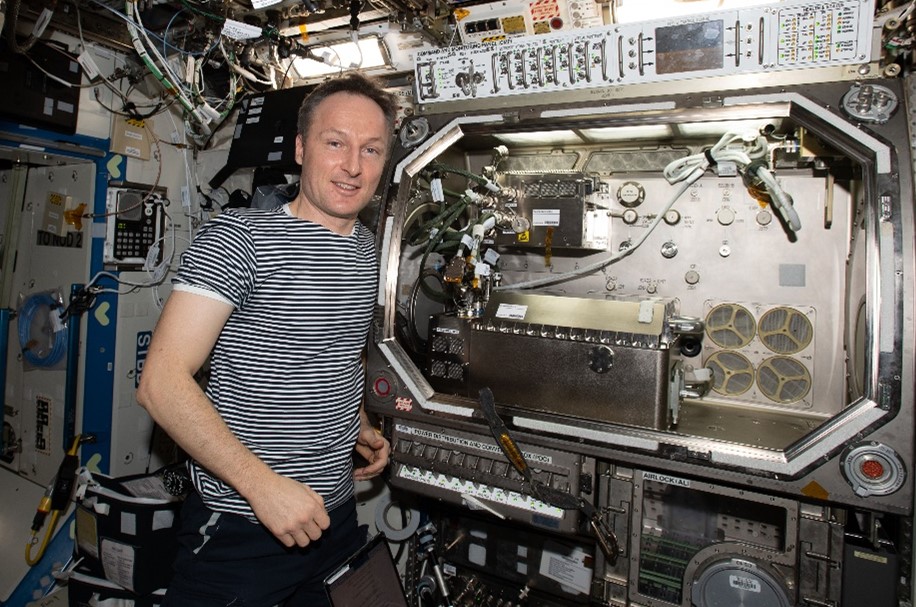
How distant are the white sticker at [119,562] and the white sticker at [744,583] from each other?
2.78 metres

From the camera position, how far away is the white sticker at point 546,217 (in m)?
2.59

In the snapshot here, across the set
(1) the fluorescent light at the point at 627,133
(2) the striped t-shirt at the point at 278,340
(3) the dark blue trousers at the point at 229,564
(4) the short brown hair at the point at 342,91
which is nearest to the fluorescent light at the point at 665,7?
(1) the fluorescent light at the point at 627,133

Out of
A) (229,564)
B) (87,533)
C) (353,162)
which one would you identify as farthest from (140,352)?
(353,162)

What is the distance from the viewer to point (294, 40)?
3070mm

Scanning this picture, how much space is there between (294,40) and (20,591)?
3774 millimetres

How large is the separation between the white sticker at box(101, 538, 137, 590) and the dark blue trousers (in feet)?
3.80

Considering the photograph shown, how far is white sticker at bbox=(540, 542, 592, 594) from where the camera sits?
2617 mm

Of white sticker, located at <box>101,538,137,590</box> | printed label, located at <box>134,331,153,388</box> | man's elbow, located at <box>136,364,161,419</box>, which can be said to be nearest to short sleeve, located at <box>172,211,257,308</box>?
man's elbow, located at <box>136,364,161,419</box>

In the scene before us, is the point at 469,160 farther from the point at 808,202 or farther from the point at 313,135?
the point at 808,202

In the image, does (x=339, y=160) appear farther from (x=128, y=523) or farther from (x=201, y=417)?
(x=128, y=523)

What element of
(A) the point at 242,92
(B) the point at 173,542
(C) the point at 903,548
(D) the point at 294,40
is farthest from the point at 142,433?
(C) the point at 903,548

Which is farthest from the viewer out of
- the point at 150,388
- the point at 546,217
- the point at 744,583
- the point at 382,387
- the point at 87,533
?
the point at 87,533

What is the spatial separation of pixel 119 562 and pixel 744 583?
294cm

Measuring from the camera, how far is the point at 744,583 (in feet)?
6.20
